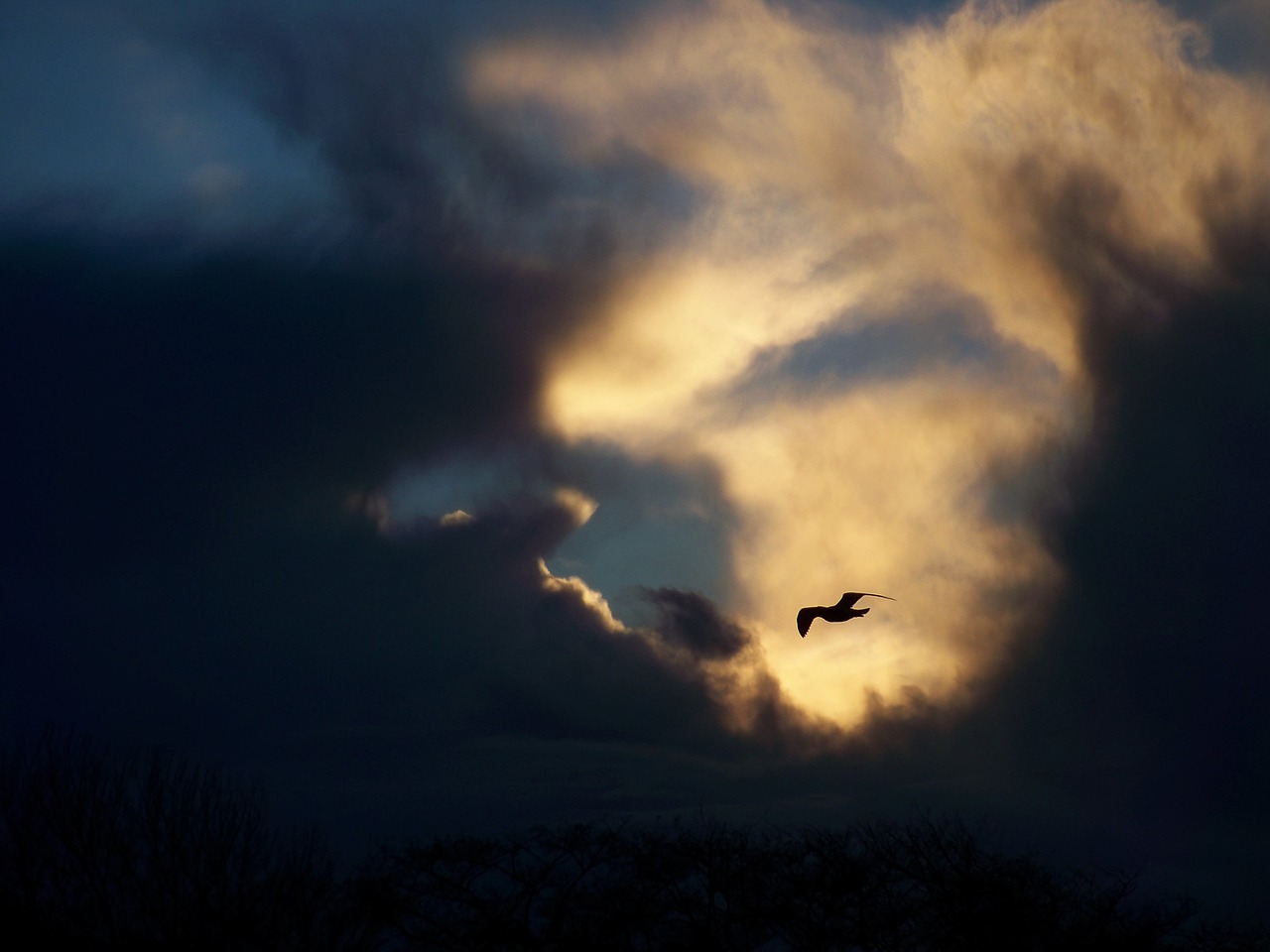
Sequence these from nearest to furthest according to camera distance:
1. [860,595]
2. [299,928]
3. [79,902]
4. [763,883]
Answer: [860,595] → [79,902] → [299,928] → [763,883]

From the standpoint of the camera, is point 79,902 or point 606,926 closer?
point 79,902

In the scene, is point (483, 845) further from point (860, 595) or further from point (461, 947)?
point (860, 595)

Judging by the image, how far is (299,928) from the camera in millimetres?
23922

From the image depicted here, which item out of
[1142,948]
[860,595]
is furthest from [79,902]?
[1142,948]

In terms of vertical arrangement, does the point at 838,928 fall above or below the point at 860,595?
below

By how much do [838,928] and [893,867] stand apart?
2517mm

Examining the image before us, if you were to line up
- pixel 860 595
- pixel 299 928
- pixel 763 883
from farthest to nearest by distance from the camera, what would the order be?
pixel 763 883 < pixel 299 928 < pixel 860 595

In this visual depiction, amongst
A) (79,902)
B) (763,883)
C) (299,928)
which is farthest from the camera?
(763,883)

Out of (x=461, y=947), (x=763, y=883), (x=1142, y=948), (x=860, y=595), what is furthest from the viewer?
(x=763, y=883)

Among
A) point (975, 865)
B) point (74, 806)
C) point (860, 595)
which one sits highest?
point (860, 595)

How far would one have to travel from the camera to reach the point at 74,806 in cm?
2111

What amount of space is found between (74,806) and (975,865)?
24674mm

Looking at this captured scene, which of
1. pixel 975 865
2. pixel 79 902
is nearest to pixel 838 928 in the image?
pixel 975 865

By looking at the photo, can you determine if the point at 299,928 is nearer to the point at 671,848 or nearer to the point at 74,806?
the point at 74,806
